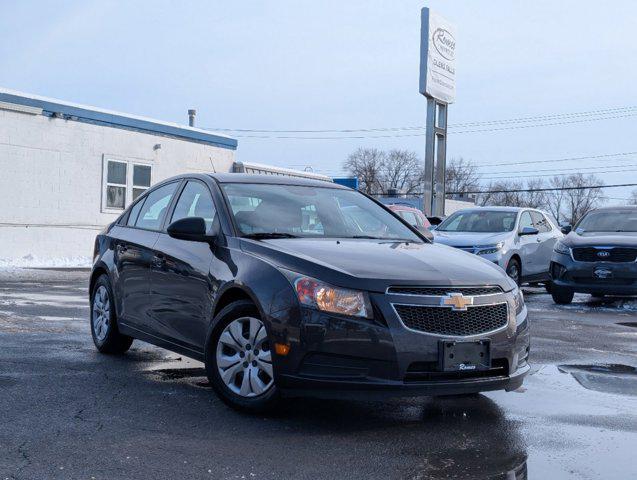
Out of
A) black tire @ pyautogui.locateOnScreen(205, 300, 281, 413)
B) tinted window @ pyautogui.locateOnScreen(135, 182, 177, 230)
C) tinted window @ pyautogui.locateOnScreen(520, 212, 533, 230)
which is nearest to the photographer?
black tire @ pyautogui.locateOnScreen(205, 300, 281, 413)

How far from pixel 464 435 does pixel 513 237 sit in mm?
10700

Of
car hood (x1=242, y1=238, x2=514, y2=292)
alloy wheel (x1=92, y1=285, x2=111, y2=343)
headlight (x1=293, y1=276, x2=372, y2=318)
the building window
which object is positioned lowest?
alloy wheel (x1=92, y1=285, x2=111, y2=343)

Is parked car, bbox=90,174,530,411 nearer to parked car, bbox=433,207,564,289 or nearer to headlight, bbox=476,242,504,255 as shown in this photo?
headlight, bbox=476,242,504,255

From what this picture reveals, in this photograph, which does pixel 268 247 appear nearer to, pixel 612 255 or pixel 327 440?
pixel 327 440

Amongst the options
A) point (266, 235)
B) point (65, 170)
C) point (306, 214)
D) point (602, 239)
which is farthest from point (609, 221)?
point (65, 170)

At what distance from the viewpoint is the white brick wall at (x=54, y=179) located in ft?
67.7

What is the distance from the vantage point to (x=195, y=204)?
6.65 metres

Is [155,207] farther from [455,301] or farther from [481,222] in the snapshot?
[481,222]

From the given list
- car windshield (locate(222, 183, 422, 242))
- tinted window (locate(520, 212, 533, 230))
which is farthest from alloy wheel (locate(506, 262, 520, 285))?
car windshield (locate(222, 183, 422, 242))

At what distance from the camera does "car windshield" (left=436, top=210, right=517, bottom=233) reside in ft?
52.2

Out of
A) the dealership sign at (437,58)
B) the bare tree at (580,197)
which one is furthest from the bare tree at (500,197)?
the dealership sign at (437,58)

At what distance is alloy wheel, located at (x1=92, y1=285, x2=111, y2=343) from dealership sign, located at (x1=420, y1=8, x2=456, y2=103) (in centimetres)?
2242

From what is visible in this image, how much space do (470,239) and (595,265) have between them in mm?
2331

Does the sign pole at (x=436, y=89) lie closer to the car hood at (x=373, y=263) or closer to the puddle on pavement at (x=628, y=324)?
the puddle on pavement at (x=628, y=324)
